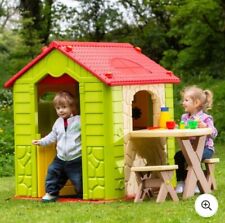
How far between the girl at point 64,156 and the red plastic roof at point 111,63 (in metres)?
A: 0.51

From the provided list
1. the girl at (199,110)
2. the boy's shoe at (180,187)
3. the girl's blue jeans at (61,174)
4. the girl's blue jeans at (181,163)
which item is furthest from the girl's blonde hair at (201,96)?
the girl's blue jeans at (61,174)

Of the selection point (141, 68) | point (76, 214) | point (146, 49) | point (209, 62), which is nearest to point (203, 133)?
point (141, 68)

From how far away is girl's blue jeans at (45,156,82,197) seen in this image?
851cm

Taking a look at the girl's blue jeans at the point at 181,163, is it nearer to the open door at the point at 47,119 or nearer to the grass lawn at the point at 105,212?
the grass lawn at the point at 105,212

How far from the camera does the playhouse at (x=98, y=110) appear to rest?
27.1ft

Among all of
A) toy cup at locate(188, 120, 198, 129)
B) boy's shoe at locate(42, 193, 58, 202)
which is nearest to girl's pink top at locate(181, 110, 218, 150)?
toy cup at locate(188, 120, 198, 129)

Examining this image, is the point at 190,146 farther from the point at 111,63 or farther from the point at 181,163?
the point at 111,63

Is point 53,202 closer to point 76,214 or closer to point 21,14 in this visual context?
point 76,214

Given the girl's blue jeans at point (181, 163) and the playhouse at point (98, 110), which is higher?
the playhouse at point (98, 110)

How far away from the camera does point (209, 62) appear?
68.6 feet

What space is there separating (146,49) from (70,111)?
14.9 meters

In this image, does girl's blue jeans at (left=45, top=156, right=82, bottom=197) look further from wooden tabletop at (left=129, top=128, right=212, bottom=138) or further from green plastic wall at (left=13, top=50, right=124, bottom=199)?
wooden tabletop at (left=129, top=128, right=212, bottom=138)

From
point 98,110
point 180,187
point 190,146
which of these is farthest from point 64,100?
point 180,187

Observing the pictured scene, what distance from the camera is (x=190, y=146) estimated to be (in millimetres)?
8203
